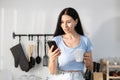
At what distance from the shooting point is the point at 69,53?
1312mm

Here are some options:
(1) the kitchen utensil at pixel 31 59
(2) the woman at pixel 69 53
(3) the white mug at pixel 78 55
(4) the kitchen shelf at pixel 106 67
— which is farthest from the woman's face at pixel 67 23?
(1) the kitchen utensil at pixel 31 59

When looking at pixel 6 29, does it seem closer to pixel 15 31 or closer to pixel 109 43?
pixel 15 31

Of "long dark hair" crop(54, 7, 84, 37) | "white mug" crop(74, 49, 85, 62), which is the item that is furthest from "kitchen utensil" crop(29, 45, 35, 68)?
"white mug" crop(74, 49, 85, 62)

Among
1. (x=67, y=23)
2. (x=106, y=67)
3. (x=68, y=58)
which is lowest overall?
(x=106, y=67)

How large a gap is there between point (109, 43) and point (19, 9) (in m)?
0.83

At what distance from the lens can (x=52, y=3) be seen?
6.27ft

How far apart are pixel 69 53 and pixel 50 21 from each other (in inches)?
25.9

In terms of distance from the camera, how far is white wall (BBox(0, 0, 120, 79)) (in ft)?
6.21

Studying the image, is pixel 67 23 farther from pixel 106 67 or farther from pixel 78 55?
pixel 106 67

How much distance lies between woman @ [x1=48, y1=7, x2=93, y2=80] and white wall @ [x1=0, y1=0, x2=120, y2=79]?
1.68 feet

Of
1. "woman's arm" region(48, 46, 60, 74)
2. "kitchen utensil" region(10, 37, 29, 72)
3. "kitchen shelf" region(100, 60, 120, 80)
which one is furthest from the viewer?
"kitchen utensil" region(10, 37, 29, 72)

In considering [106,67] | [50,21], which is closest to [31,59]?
[50,21]

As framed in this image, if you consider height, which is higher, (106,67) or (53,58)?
(53,58)

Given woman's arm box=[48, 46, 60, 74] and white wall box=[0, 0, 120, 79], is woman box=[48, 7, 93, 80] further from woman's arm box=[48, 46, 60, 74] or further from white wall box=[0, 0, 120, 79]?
white wall box=[0, 0, 120, 79]
